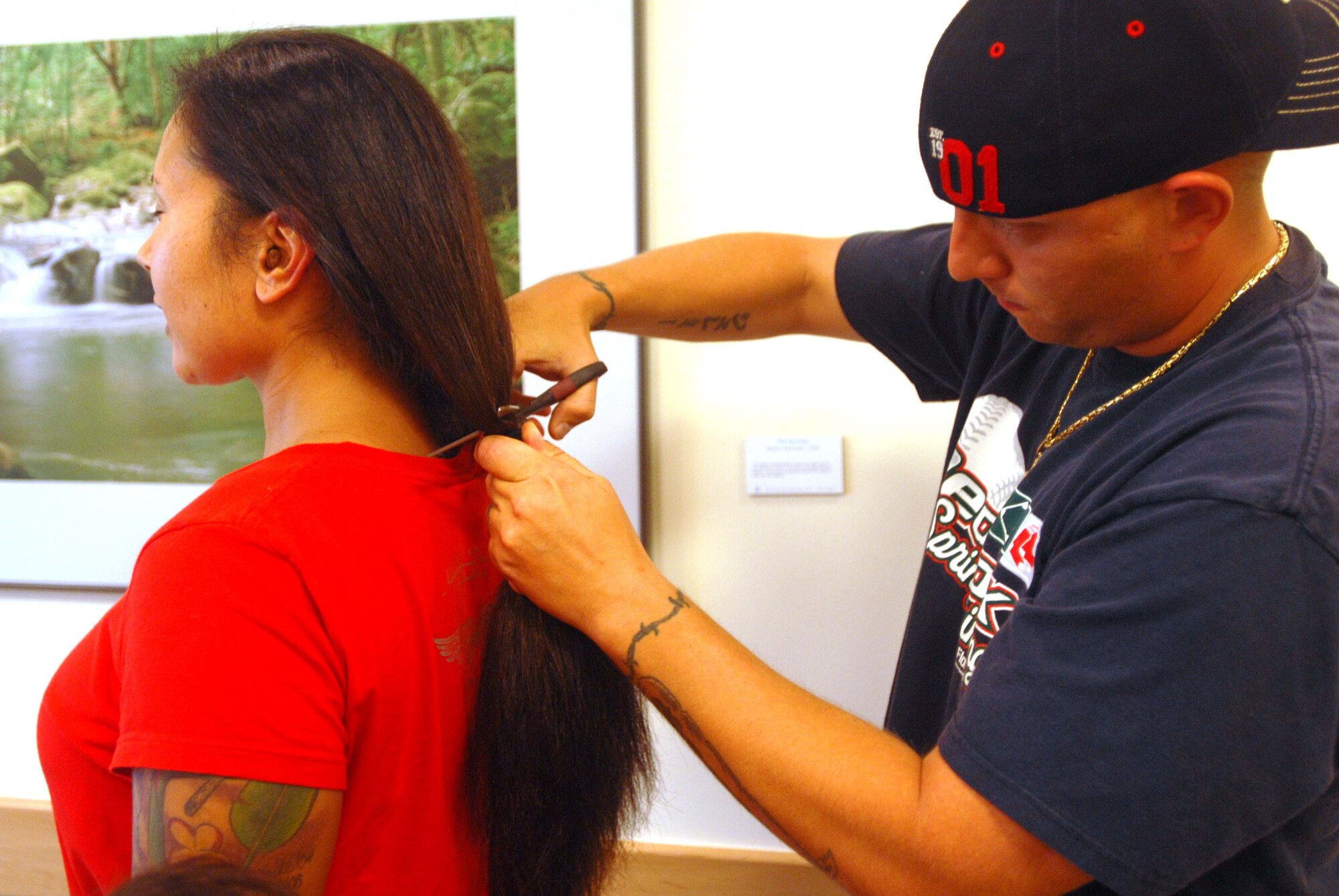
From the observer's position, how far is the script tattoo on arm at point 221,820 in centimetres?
59

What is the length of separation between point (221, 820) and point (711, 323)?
77 cm

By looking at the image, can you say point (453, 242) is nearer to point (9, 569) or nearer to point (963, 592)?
point (963, 592)

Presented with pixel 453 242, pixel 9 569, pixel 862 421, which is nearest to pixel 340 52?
pixel 453 242

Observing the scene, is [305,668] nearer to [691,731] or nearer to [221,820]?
[221,820]

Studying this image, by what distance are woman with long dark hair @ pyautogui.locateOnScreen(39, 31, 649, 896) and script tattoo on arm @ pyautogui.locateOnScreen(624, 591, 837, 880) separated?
92 millimetres

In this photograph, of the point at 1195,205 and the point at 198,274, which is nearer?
the point at 1195,205

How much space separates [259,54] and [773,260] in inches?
24.3

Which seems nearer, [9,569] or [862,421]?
[862,421]

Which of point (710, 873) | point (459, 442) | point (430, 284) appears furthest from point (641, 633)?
point (710, 873)

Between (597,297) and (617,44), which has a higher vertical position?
(617,44)

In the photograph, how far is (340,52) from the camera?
0.76 meters

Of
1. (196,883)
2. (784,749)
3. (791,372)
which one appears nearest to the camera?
(196,883)

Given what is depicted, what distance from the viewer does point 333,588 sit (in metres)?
0.66

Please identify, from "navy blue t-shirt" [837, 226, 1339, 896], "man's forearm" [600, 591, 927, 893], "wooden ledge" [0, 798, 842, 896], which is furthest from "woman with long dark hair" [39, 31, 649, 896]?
"wooden ledge" [0, 798, 842, 896]
